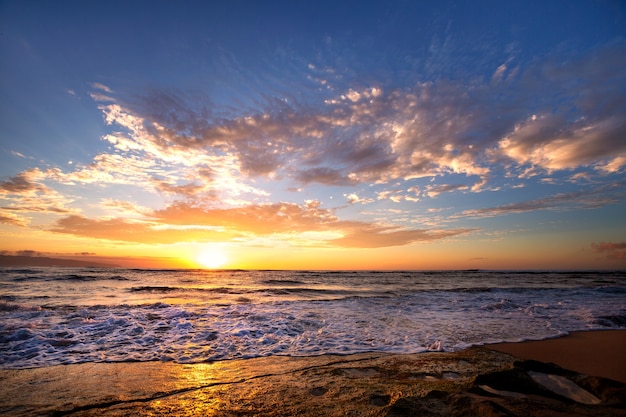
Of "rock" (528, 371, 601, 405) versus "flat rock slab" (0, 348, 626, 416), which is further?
"rock" (528, 371, 601, 405)

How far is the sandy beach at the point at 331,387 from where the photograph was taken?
3385 mm

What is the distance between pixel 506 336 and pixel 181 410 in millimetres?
9501

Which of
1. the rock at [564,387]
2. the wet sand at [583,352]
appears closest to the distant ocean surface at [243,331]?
the wet sand at [583,352]

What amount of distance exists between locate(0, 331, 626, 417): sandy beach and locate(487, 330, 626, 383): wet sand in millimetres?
65

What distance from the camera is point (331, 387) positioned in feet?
15.3

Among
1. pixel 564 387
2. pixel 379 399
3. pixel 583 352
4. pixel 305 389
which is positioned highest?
pixel 564 387

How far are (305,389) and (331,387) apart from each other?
1.33 ft

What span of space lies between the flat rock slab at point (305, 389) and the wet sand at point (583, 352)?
1315mm

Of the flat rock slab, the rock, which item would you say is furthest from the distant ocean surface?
the rock

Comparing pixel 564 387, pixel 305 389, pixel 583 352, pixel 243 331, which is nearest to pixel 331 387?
pixel 305 389

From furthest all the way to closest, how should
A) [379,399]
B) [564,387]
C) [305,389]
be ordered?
[305,389]
[379,399]
[564,387]

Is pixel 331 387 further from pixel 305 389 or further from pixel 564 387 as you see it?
pixel 564 387

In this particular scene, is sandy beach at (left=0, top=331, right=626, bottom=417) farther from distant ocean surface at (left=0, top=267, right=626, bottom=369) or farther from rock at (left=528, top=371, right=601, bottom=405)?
distant ocean surface at (left=0, top=267, right=626, bottom=369)

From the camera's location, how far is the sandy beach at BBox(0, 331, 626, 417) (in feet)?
11.1
